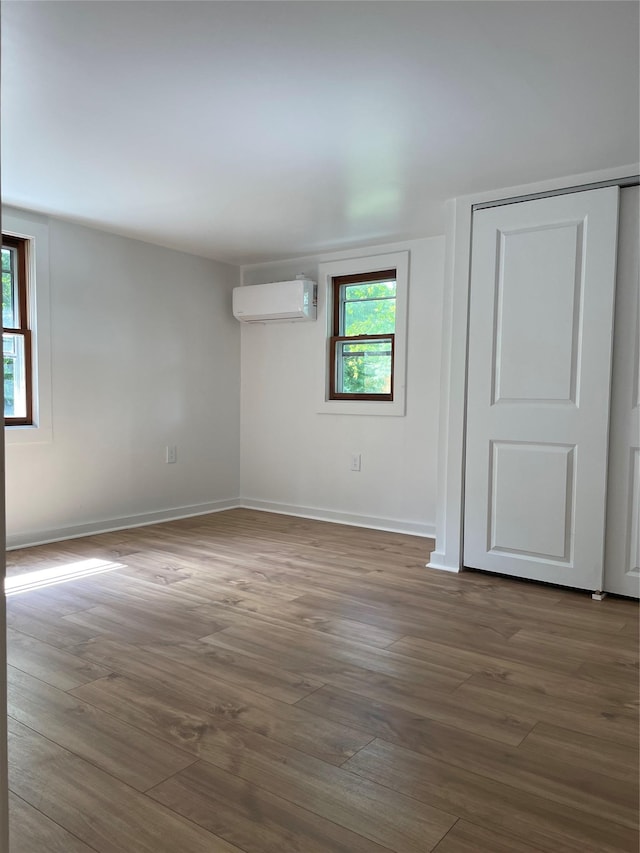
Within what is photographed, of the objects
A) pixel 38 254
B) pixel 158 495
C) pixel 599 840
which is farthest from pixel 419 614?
pixel 38 254

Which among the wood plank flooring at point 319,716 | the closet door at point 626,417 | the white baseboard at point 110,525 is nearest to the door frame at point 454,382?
the wood plank flooring at point 319,716

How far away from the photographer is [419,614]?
2.86 m

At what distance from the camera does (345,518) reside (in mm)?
4938

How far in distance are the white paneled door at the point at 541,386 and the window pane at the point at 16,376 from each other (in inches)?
111

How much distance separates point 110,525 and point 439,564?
2.39m

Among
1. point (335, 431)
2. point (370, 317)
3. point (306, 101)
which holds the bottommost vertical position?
point (335, 431)

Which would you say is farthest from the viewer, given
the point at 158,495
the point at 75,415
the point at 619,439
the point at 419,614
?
the point at 158,495

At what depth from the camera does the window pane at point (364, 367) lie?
473cm

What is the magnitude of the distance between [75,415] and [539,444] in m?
3.01

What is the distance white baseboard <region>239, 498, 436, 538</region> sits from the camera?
4.54 m

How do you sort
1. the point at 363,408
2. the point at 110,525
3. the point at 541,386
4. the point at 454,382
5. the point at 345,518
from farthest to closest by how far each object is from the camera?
the point at 345,518 < the point at 363,408 < the point at 110,525 < the point at 454,382 < the point at 541,386

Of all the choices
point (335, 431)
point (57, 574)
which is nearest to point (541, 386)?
point (335, 431)

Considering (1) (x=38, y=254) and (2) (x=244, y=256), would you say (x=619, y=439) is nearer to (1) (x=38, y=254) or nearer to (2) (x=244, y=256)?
(2) (x=244, y=256)

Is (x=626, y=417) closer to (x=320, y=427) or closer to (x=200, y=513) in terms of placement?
(x=320, y=427)
